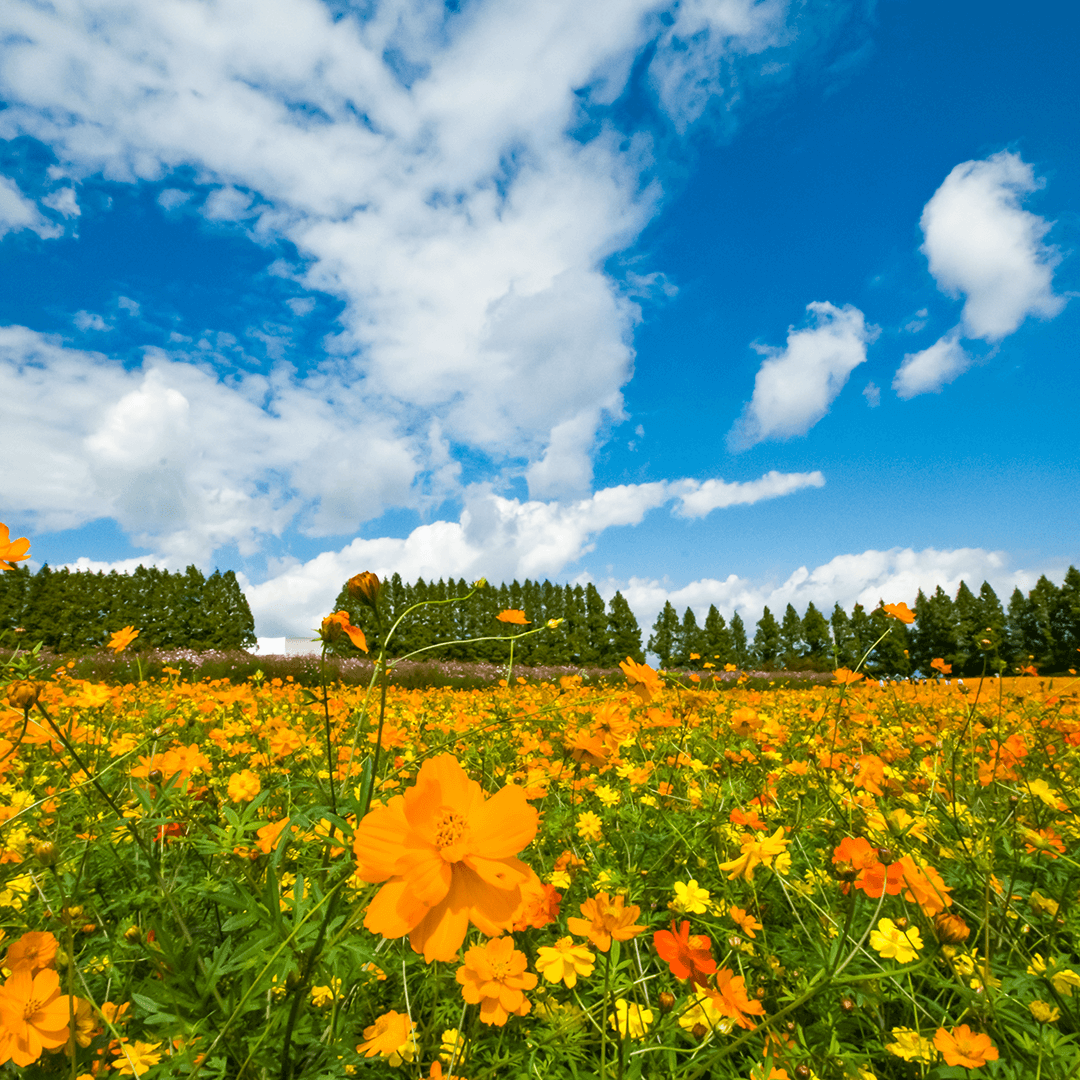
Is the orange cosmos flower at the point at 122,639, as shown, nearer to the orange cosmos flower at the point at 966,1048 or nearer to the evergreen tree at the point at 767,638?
the orange cosmos flower at the point at 966,1048

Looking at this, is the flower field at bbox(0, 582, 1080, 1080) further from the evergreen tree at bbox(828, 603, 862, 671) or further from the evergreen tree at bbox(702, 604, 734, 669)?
the evergreen tree at bbox(702, 604, 734, 669)

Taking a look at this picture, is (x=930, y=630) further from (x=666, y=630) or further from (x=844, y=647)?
(x=844, y=647)

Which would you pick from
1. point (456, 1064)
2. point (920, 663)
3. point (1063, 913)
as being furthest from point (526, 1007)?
point (920, 663)

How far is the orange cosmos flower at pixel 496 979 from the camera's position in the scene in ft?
3.37

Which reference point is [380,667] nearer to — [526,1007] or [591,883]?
[526,1007]

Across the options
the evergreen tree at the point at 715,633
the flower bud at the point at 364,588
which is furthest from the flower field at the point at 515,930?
the evergreen tree at the point at 715,633

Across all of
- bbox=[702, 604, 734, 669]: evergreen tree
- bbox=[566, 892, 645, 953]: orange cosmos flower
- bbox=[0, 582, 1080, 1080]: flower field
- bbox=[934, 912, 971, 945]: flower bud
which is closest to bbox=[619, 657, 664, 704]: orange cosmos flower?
bbox=[0, 582, 1080, 1080]: flower field

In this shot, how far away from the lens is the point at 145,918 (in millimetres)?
1536

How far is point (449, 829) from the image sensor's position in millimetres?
668

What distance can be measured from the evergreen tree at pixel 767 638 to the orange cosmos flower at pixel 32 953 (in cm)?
3162

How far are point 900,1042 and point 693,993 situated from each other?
37cm

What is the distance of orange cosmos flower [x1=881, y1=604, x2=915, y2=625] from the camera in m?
2.08

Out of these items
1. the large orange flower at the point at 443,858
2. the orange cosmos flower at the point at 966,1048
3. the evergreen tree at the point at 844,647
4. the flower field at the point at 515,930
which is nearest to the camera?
the large orange flower at the point at 443,858

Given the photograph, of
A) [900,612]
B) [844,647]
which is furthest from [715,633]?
[900,612]
